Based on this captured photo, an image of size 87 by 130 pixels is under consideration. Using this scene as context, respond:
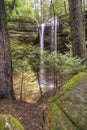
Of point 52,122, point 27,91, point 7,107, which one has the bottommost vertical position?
point 27,91

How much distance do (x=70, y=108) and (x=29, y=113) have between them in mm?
1258

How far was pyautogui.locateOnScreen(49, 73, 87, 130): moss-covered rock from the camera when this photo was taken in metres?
3.24

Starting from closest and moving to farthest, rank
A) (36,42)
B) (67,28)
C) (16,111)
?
(16,111), (67,28), (36,42)

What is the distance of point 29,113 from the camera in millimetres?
4383

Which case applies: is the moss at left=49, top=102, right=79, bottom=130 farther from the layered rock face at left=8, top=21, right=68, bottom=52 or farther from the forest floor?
the layered rock face at left=8, top=21, right=68, bottom=52

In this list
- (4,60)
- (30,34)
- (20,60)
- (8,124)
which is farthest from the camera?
(30,34)

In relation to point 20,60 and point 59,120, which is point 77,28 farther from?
point 59,120

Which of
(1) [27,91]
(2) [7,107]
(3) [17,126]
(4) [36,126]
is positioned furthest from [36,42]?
(3) [17,126]

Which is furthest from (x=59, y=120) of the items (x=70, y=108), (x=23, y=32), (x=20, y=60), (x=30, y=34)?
(x=30, y=34)

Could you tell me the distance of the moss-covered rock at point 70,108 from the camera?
3.24m

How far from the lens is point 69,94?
3459 mm

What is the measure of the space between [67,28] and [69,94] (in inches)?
328

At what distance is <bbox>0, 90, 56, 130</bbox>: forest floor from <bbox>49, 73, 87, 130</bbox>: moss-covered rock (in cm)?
24

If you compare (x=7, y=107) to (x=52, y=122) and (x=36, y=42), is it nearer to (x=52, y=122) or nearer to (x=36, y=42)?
(x=52, y=122)
